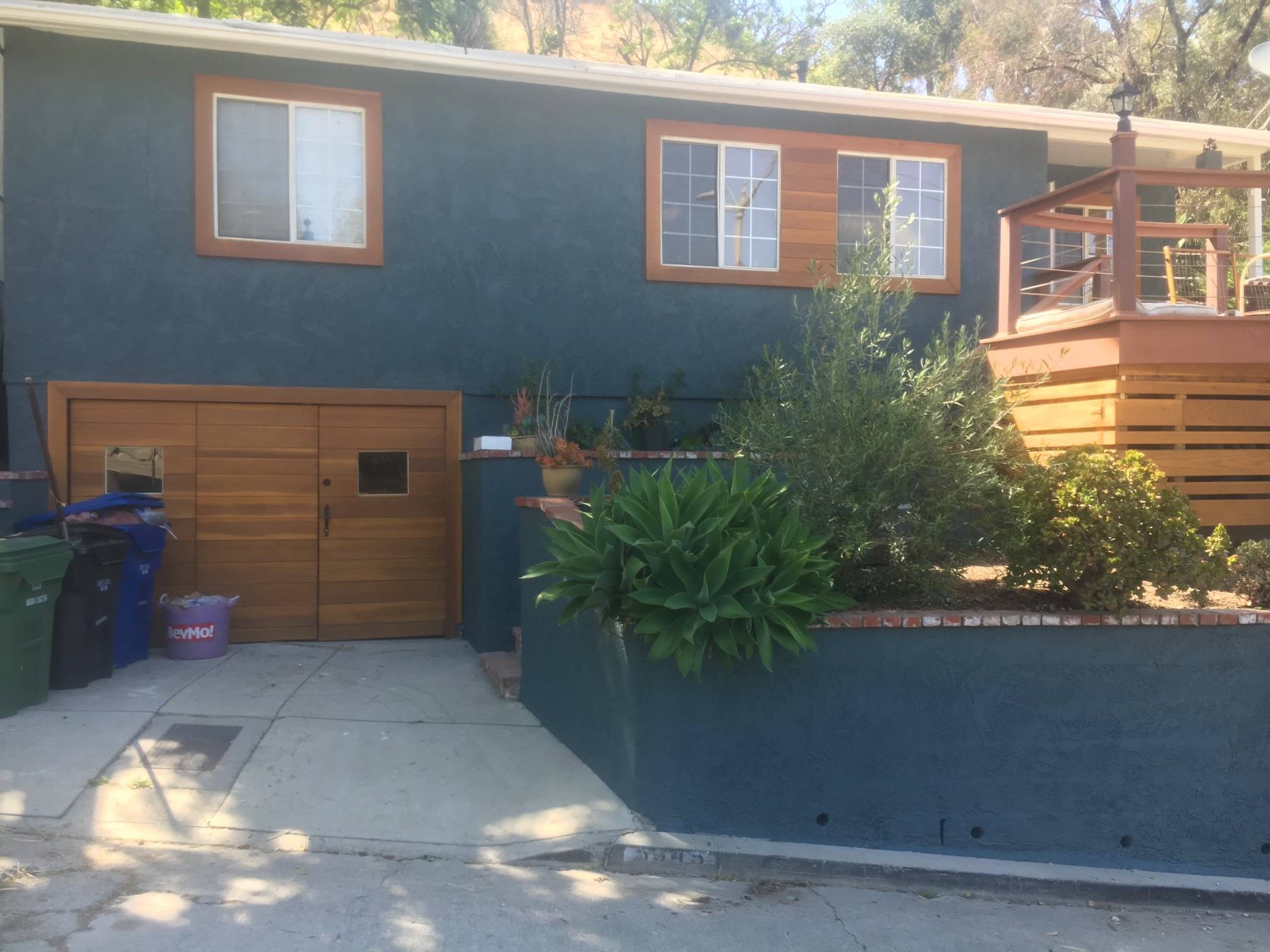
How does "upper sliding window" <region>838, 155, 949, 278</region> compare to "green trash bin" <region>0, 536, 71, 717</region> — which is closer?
"green trash bin" <region>0, 536, 71, 717</region>

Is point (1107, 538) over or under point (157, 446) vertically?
under

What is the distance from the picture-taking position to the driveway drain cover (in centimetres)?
634

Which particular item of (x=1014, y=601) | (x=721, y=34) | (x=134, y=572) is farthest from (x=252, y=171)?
(x=721, y=34)

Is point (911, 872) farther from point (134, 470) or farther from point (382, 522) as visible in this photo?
point (134, 470)

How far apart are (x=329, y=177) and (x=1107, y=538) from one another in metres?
7.28

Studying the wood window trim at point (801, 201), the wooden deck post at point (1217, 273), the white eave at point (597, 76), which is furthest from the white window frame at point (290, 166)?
the wooden deck post at point (1217, 273)

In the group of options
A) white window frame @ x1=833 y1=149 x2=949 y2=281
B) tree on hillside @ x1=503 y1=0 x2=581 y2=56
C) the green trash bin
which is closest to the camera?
the green trash bin

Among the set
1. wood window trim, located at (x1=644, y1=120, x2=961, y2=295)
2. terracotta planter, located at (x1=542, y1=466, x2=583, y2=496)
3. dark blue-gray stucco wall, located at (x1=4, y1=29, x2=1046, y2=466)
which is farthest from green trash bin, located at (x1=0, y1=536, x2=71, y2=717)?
wood window trim, located at (x1=644, y1=120, x2=961, y2=295)

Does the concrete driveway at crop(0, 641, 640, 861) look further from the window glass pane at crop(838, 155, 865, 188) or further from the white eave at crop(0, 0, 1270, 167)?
the window glass pane at crop(838, 155, 865, 188)

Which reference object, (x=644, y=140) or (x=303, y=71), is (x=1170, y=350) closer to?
(x=644, y=140)

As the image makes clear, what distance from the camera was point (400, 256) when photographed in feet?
31.6

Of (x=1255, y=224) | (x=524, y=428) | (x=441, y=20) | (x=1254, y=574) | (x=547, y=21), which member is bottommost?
(x=1254, y=574)

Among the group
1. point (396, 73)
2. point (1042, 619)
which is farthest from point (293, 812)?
point (396, 73)

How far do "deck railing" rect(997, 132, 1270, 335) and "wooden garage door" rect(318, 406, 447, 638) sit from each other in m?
5.70
